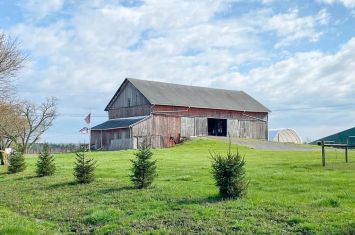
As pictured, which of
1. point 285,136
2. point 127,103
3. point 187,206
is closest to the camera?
point 187,206

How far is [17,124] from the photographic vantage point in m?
65.9

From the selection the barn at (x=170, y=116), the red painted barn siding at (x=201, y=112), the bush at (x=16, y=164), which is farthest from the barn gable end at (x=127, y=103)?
the bush at (x=16, y=164)

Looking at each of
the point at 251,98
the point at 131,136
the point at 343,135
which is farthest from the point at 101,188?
the point at 251,98

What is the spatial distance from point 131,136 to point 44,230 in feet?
145

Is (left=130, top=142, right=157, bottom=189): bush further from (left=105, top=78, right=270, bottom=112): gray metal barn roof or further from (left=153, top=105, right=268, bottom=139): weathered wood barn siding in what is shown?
(left=153, top=105, right=268, bottom=139): weathered wood barn siding

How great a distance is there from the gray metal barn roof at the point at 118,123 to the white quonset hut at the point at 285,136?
24106mm

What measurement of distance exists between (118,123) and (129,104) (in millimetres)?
3482

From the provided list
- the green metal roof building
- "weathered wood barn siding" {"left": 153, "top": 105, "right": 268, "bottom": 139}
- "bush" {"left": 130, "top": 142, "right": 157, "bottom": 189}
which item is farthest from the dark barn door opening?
"bush" {"left": 130, "top": 142, "right": 157, "bottom": 189}

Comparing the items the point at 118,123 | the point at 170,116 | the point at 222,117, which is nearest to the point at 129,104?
the point at 118,123

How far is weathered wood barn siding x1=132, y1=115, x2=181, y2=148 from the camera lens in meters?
56.5

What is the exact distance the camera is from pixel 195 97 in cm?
6519

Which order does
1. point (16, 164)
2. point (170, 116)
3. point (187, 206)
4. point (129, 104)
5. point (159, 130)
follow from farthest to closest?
1. point (129, 104)
2. point (170, 116)
3. point (159, 130)
4. point (16, 164)
5. point (187, 206)

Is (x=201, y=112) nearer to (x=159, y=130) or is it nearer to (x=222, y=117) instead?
(x=222, y=117)

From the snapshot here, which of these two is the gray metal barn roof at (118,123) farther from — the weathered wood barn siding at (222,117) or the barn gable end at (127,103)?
the weathered wood barn siding at (222,117)
